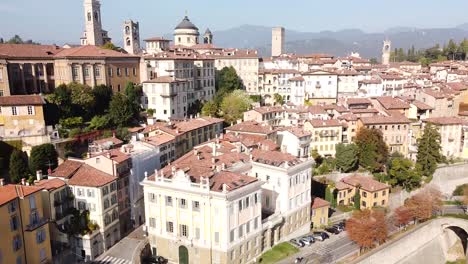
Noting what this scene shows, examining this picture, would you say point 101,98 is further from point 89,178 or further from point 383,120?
point 383,120

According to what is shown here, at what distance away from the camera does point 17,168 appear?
47281 mm

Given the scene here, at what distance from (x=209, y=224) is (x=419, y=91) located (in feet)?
225

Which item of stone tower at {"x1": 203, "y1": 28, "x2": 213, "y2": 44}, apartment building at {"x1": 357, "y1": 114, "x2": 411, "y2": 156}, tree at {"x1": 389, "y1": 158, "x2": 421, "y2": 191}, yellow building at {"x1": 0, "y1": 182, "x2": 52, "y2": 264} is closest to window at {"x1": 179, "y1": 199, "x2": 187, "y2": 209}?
yellow building at {"x1": 0, "y1": 182, "x2": 52, "y2": 264}

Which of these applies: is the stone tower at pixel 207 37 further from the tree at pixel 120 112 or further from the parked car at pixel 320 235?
the parked car at pixel 320 235

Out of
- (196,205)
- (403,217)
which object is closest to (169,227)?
(196,205)

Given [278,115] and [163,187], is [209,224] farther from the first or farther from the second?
[278,115]

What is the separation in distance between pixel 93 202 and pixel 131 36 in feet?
248

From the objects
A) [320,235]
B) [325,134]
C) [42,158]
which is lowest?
[320,235]

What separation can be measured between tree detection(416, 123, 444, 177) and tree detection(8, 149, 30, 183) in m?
59.4

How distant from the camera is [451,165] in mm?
71125

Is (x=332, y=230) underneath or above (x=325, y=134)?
underneath

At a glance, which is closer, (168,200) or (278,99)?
(168,200)

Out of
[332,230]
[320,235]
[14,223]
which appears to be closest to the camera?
[14,223]

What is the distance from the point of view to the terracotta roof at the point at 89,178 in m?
42.1
